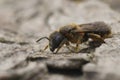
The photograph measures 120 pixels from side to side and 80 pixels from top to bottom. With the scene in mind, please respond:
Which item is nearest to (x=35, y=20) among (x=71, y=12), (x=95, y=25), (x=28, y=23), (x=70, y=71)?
(x=28, y=23)

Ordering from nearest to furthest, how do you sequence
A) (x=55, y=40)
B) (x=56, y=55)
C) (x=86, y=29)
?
1. (x=56, y=55)
2. (x=55, y=40)
3. (x=86, y=29)

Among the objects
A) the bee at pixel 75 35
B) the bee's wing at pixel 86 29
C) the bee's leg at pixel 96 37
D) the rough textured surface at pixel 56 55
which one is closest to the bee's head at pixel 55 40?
the bee at pixel 75 35

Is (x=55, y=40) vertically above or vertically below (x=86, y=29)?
below

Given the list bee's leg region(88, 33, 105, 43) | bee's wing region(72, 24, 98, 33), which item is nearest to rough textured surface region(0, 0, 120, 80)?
bee's leg region(88, 33, 105, 43)

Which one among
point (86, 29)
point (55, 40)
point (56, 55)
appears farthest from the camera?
point (86, 29)

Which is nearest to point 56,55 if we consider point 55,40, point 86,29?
point 55,40

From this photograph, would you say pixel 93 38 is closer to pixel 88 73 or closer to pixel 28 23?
pixel 88 73

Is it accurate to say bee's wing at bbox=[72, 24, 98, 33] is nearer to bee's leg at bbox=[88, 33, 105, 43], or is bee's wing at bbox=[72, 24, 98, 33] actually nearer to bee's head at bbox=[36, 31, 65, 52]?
bee's leg at bbox=[88, 33, 105, 43]

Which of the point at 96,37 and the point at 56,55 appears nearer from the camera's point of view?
the point at 56,55

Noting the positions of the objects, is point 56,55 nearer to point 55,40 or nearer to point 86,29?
point 55,40
